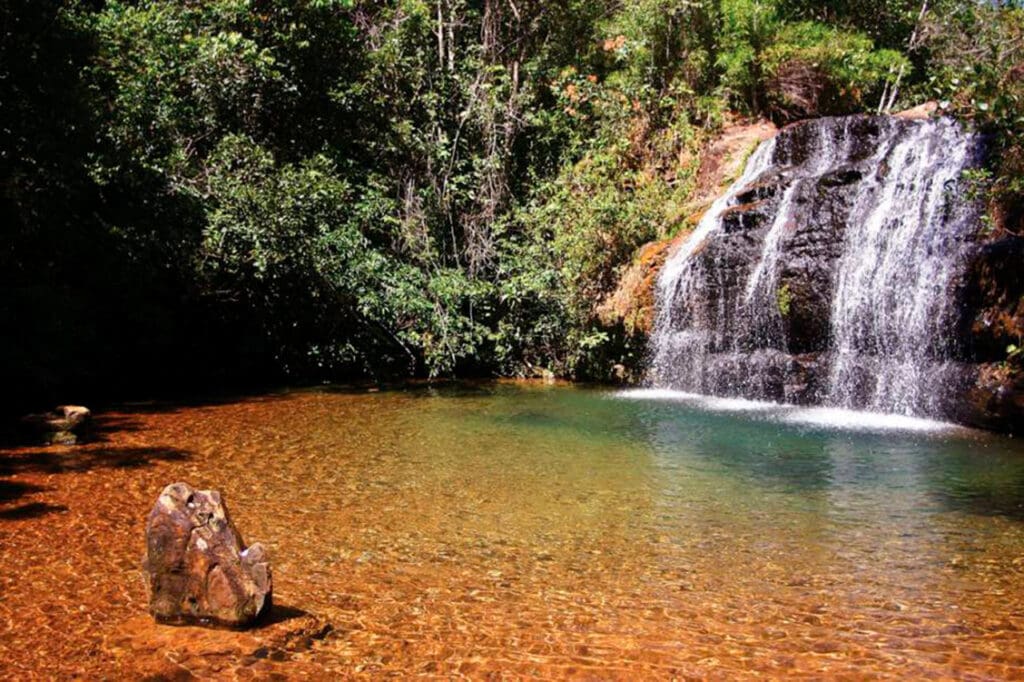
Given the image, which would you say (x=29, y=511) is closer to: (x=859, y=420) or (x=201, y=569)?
(x=201, y=569)

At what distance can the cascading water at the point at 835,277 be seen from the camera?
36.2 feet

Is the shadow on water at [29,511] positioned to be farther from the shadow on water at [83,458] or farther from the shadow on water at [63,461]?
the shadow on water at [83,458]

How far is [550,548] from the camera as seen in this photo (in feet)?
18.2

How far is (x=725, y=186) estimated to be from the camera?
52.8 ft

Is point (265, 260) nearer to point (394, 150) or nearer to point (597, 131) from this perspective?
point (394, 150)

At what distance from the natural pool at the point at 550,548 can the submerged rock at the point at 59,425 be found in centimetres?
36

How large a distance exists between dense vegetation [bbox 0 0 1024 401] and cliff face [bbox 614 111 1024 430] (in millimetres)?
862

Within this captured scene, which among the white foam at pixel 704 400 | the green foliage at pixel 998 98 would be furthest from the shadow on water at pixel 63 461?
the green foliage at pixel 998 98

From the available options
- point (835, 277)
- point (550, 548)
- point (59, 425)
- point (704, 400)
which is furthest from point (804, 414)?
point (59, 425)

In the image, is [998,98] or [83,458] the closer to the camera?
[83,458]

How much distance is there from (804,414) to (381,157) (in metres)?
9.79

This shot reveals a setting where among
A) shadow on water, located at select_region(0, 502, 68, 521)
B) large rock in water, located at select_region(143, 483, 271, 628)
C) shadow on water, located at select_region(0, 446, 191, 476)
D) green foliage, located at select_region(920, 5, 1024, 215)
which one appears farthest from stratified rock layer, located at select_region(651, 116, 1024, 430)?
shadow on water, located at select_region(0, 502, 68, 521)

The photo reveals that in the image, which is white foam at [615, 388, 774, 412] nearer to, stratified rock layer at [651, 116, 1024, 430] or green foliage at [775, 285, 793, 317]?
stratified rock layer at [651, 116, 1024, 430]

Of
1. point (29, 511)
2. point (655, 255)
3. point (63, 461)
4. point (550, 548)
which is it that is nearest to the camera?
point (550, 548)
